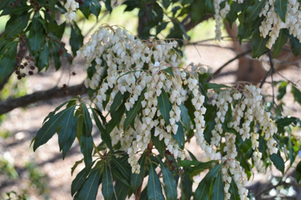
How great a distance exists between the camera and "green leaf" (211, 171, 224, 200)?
4.40 feet

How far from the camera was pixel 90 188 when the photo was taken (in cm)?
147

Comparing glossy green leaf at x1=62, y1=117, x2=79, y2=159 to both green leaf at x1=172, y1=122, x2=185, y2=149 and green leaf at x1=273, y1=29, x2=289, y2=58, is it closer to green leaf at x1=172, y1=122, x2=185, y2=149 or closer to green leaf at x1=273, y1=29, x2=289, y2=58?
green leaf at x1=172, y1=122, x2=185, y2=149

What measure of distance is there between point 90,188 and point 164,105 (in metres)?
0.53

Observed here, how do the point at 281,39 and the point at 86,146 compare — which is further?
the point at 281,39

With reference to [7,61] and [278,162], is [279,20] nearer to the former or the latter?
[278,162]

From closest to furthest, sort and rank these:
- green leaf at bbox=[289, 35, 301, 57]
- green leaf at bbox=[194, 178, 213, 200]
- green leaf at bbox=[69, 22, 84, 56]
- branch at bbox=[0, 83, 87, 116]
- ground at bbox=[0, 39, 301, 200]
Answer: green leaf at bbox=[194, 178, 213, 200] < green leaf at bbox=[289, 35, 301, 57] < green leaf at bbox=[69, 22, 84, 56] < branch at bbox=[0, 83, 87, 116] < ground at bbox=[0, 39, 301, 200]

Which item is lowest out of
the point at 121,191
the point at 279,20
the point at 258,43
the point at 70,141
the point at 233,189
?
the point at 121,191

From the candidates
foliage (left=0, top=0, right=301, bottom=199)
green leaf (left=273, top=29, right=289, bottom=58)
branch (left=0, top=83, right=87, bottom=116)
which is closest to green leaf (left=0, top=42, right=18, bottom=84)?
foliage (left=0, top=0, right=301, bottom=199)

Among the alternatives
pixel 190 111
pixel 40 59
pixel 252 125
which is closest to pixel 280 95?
pixel 252 125

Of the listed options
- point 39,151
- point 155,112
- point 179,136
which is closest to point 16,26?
point 155,112

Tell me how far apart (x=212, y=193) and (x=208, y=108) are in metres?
0.45

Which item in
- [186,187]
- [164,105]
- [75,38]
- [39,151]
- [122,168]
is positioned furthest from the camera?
[39,151]

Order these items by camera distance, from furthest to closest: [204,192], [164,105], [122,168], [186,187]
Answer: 1. [186,187]
2. [122,168]
3. [204,192]
4. [164,105]

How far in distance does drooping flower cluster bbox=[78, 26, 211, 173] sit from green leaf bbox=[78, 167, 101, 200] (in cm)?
19
